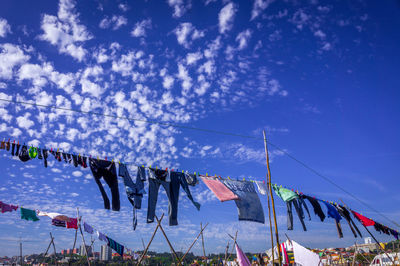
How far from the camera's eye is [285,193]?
12.1 meters

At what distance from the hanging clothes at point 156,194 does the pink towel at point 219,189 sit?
4.29ft

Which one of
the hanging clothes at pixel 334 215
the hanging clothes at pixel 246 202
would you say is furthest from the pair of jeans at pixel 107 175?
the hanging clothes at pixel 334 215

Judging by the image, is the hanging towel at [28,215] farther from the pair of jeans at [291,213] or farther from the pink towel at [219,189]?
the pair of jeans at [291,213]

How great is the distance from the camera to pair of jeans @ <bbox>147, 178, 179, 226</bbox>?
30.0 ft

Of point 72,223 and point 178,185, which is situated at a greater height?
point 178,185

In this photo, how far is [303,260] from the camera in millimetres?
12383

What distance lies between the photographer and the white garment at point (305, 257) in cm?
1227

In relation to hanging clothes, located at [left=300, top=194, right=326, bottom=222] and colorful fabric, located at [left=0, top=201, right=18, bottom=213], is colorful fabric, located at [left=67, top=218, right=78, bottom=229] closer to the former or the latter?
colorful fabric, located at [left=0, top=201, right=18, bottom=213]

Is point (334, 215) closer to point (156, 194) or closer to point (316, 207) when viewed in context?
point (316, 207)

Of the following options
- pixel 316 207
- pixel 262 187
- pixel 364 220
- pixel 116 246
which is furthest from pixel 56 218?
pixel 364 220

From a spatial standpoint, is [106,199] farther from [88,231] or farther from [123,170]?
[88,231]

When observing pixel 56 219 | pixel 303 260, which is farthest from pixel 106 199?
pixel 303 260

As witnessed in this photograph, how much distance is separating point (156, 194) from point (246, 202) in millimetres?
3637

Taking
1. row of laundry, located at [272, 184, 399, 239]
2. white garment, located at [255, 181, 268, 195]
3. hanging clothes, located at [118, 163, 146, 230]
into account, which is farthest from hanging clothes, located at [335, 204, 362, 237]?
hanging clothes, located at [118, 163, 146, 230]
